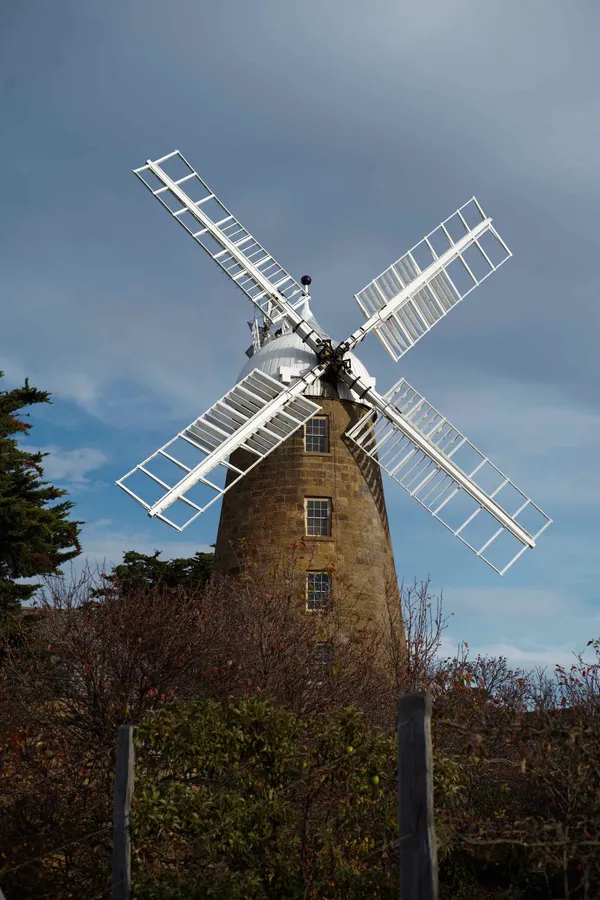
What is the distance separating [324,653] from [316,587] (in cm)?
415

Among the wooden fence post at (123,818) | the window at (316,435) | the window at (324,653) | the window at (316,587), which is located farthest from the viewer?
the window at (316,435)

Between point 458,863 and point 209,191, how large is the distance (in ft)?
55.7

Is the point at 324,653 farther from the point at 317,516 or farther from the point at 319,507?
the point at 319,507

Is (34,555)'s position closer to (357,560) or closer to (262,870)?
(357,560)

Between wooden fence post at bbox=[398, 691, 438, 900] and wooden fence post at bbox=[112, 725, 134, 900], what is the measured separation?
283 centimetres

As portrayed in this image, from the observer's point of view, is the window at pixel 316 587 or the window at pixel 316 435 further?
the window at pixel 316 435

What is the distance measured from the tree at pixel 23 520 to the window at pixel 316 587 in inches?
237

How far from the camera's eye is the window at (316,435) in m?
21.7

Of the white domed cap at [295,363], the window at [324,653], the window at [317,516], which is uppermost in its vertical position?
the white domed cap at [295,363]

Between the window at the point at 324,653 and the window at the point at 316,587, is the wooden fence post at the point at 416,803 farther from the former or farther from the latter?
the window at the point at 316,587

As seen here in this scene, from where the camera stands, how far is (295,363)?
2219 centimetres

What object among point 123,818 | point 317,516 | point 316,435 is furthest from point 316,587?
point 123,818

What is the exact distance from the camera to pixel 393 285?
23.8m

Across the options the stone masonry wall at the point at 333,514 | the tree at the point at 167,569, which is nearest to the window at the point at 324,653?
the stone masonry wall at the point at 333,514
